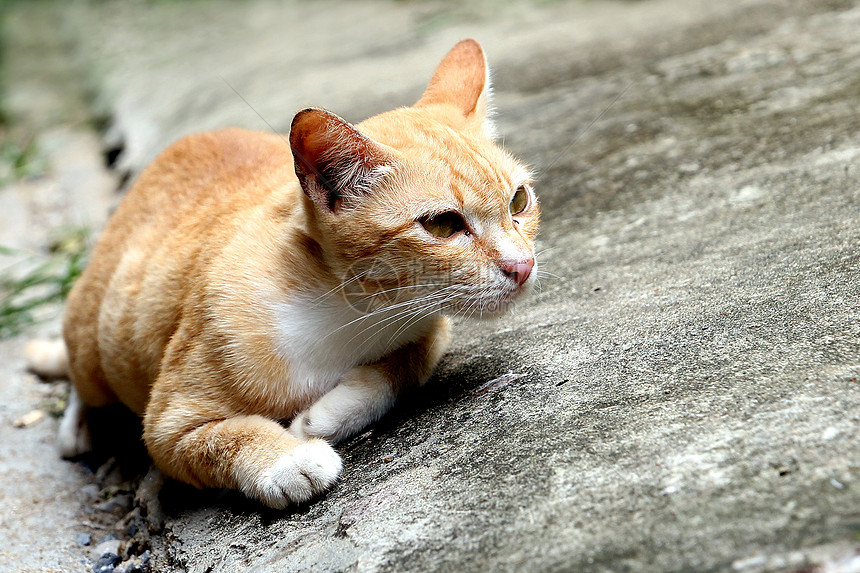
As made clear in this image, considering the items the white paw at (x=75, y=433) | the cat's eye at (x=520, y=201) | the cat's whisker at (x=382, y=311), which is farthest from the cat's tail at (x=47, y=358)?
the cat's eye at (x=520, y=201)

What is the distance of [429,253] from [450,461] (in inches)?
21.4

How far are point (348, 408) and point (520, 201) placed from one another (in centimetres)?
81

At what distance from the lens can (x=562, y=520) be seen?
1.61 metres

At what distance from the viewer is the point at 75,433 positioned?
10.7 feet

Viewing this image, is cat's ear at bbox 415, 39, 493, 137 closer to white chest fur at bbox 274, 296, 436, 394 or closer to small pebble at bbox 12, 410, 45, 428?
white chest fur at bbox 274, 296, 436, 394

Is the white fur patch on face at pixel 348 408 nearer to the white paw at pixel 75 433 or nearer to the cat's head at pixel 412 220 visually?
the cat's head at pixel 412 220

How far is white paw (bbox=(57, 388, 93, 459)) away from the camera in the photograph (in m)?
3.25

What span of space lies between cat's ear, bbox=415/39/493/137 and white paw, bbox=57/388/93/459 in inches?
76.2

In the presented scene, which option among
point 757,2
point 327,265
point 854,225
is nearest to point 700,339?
point 854,225

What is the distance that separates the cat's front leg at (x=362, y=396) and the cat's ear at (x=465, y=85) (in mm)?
800

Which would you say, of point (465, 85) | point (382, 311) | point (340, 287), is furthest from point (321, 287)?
point (465, 85)

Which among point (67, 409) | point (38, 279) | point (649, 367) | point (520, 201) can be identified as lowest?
point (67, 409)

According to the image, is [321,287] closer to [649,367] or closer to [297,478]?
[297,478]

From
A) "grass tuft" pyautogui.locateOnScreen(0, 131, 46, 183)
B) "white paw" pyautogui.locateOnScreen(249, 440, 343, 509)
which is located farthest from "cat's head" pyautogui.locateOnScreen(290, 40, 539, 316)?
"grass tuft" pyautogui.locateOnScreen(0, 131, 46, 183)
